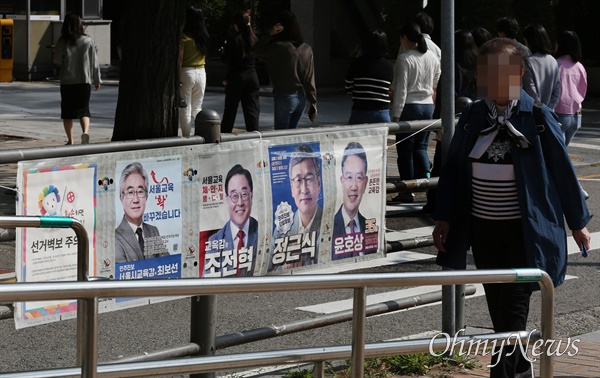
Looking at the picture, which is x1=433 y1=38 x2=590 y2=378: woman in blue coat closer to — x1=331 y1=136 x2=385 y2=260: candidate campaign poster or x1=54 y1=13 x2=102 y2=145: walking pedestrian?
x1=331 y1=136 x2=385 y2=260: candidate campaign poster

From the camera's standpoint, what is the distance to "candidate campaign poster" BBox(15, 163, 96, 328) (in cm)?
548

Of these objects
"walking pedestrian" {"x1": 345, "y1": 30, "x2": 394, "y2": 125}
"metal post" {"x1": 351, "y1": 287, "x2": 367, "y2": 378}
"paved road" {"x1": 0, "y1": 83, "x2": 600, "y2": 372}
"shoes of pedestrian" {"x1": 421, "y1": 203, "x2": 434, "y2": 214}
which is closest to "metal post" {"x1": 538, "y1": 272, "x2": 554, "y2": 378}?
"metal post" {"x1": 351, "y1": 287, "x2": 367, "y2": 378}

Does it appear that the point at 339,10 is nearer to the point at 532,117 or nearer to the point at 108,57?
the point at 108,57

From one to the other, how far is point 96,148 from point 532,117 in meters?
2.26

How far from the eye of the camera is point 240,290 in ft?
11.8

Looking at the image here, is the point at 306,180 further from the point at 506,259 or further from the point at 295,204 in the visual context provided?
the point at 506,259

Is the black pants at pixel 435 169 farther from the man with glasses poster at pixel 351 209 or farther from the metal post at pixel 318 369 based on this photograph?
the metal post at pixel 318 369

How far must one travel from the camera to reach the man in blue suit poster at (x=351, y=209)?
25.3 feet

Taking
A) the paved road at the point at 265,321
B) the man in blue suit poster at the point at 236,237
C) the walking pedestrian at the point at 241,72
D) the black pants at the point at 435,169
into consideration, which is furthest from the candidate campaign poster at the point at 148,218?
the walking pedestrian at the point at 241,72

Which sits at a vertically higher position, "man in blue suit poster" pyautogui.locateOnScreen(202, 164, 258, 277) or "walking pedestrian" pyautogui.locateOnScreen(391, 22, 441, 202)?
"walking pedestrian" pyautogui.locateOnScreen(391, 22, 441, 202)

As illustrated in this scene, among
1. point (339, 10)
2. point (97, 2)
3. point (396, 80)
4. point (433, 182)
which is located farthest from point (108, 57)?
point (433, 182)

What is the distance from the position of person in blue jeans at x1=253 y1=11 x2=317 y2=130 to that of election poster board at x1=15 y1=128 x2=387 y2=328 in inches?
220

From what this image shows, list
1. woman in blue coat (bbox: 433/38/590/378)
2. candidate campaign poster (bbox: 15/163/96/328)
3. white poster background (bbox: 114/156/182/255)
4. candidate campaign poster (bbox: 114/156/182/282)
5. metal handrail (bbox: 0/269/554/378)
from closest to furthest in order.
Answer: metal handrail (bbox: 0/269/554/378) < woman in blue coat (bbox: 433/38/590/378) < candidate campaign poster (bbox: 15/163/96/328) < candidate campaign poster (bbox: 114/156/182/282) < white poster background (bbox: 114/156/182/255)

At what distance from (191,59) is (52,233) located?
9.18m
